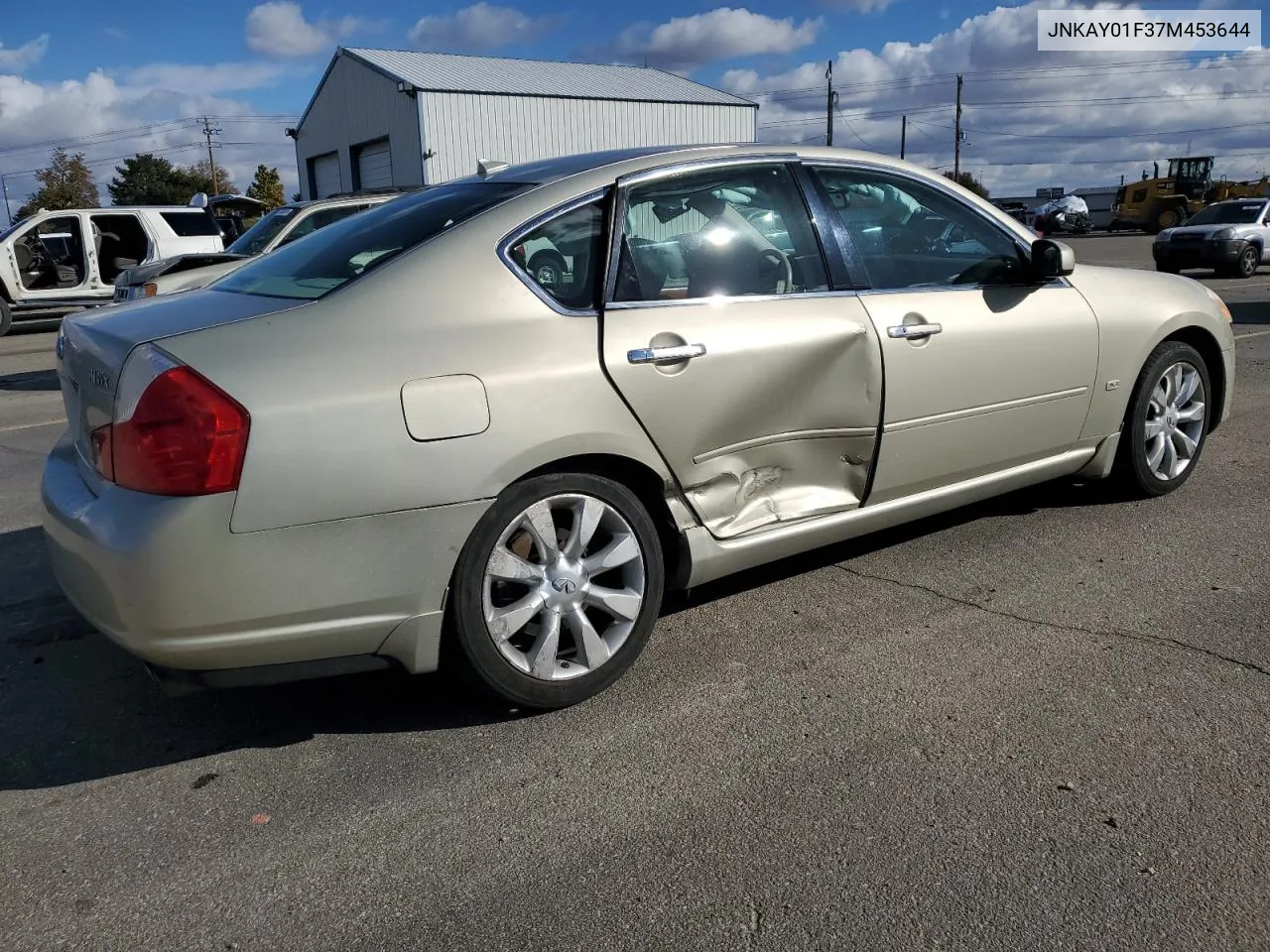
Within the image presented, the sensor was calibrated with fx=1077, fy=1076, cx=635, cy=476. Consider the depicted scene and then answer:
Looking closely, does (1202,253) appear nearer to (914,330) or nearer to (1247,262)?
(1247,262)

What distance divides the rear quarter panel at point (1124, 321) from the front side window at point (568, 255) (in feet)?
7.49

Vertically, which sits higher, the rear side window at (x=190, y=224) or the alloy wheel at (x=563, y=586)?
the rear side window at (x=190, y=224)

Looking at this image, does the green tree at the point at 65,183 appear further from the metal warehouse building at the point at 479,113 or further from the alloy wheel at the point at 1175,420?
the alloy wheel at the point at 1175,420

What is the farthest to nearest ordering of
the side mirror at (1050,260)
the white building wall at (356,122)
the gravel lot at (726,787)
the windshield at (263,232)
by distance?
the white building wall at (356,122) → the windshield at (263,232) → the side mirror at (1050,260) → the gravel lot at (726,787)

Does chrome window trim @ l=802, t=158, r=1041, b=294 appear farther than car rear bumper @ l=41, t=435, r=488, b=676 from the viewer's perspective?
Yes

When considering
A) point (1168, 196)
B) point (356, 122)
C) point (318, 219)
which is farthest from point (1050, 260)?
point (1168, 196)

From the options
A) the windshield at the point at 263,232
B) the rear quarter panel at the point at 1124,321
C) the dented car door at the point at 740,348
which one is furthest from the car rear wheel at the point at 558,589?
the windshield at the point at 263,232

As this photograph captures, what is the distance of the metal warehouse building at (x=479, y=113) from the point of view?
1092 inches

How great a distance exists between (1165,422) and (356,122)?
2967cm

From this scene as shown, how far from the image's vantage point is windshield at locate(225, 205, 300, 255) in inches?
428

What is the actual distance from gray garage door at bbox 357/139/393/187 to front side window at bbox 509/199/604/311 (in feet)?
90.3

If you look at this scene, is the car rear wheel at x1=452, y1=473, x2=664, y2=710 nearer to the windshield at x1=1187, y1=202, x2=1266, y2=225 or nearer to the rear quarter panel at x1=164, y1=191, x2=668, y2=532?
the rear quarter panel at x1=164, y1=191, x2=668, y2=532

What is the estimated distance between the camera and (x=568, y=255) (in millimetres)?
Result: 3254

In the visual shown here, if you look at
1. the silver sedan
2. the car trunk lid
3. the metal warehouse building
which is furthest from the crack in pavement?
the metal warehouse building
